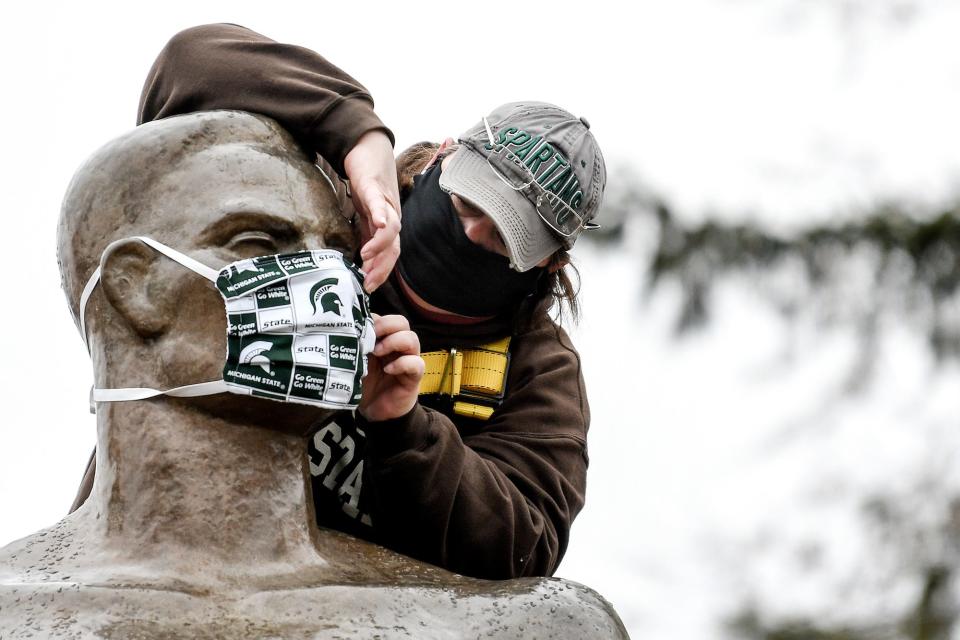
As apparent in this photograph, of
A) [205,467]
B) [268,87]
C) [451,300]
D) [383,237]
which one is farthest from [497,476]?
[268,87]

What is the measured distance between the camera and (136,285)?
389cm

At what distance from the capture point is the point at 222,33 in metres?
4.45

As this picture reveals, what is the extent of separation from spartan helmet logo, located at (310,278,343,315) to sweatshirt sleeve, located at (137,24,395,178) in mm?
454

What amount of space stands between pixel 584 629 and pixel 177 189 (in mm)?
1376

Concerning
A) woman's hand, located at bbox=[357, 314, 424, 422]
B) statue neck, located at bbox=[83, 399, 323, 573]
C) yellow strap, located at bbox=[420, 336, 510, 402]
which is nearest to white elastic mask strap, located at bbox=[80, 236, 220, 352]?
statue neck, located at bbox=[83, 399, 323, 573]

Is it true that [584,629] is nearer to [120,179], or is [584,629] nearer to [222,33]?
[120,179]

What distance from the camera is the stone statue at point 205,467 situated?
3668 millimetres

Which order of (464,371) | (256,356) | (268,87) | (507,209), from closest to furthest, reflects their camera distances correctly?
(256,356), (268,87), (464,371), (507,209)

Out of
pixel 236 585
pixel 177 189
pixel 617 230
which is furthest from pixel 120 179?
pixel 617 230

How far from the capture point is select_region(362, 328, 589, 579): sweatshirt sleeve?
4.18 metres

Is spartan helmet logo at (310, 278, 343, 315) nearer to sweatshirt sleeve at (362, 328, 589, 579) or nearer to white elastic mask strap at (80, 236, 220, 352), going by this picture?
white elastic mask strap at (80, 236, 220, 352)

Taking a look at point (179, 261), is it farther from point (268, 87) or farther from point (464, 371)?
point (464, 371)

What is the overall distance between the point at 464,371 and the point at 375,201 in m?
0.79

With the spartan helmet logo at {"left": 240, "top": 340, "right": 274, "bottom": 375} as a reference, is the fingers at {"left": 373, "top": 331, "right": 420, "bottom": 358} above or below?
below
